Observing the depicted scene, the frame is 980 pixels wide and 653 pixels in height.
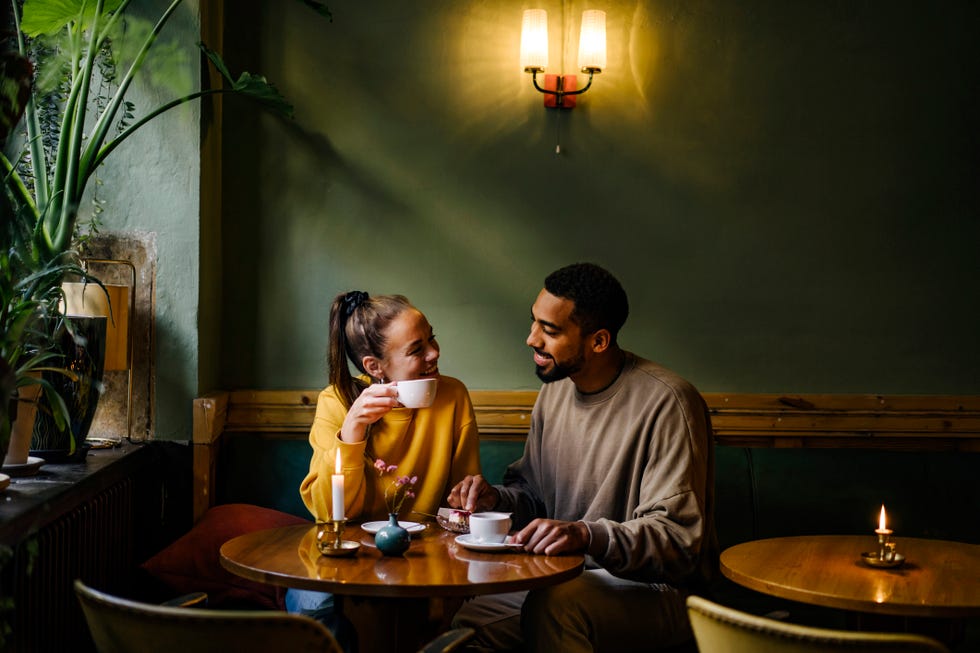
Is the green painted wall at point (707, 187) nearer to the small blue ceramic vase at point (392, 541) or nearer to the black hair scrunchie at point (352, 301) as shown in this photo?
the black hair scrunchie at point (352, 301)

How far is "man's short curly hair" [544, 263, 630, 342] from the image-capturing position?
2691 millimetres

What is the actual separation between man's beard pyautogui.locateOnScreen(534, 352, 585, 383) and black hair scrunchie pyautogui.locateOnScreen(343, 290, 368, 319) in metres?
0.56

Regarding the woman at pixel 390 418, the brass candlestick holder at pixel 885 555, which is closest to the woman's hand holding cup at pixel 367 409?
the woman at pixel 390 418

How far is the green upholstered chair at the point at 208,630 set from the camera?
1.53 m

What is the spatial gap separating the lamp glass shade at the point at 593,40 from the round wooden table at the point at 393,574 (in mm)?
1880

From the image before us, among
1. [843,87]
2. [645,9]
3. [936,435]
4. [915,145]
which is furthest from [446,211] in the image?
[936,435]

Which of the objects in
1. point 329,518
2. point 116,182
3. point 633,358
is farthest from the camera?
point 116,182

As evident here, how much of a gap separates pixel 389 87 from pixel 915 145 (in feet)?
6.58

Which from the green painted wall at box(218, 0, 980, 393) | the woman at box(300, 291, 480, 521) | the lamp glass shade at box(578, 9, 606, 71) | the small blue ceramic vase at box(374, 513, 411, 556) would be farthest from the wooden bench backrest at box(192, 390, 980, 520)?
the small blue ceramic vase at box(374, 513, 411, 556)

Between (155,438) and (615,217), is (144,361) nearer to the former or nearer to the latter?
(155,438)

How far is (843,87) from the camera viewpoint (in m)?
3.60

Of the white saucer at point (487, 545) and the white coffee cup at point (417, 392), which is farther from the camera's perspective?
the white coffee cup at point (417, 392)

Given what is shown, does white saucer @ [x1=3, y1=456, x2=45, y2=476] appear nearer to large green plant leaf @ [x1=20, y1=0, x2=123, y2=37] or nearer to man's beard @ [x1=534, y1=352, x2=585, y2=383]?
large green plant leaf @ [x1=20, y1=0, x2=123, y2=37]

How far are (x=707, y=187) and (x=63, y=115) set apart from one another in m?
2.24
